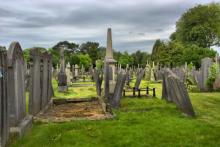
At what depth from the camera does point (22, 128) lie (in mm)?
7414

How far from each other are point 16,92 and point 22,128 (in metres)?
0.89

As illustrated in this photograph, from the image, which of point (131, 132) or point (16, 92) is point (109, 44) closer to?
point (131, 132)

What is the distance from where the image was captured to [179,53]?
53.9 meters

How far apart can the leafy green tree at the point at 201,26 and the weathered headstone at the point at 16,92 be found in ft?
202

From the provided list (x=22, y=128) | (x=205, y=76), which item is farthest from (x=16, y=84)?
(x=205, y=76)

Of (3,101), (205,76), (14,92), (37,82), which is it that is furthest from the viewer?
(205,76)

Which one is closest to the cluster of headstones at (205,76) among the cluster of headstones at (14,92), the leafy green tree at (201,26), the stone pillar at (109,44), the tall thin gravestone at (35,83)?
the stone pillar at (109,44)

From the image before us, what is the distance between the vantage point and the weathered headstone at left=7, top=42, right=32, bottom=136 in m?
7.02

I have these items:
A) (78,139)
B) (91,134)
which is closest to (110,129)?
(91,134)

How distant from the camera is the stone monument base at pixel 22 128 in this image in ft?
23.3

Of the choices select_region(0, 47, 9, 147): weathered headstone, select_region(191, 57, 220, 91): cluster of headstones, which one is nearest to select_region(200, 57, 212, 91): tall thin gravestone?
select_region(191, 57, 220, 91): cluster of headstones

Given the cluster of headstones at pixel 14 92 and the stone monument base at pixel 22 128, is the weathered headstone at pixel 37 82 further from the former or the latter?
the stone monument base at pixel 22 128

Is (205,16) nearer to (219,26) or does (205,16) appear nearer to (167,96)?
(219,26)

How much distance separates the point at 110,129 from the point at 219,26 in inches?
2512
